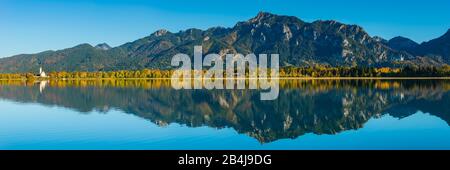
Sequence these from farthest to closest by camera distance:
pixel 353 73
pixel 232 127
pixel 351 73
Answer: pixel 351 73, pixel 353 73, pixel 232 127

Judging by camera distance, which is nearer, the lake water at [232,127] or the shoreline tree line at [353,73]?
the lake water at [232,127]

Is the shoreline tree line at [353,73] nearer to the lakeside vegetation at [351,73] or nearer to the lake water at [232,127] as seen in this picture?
the lakeside vegetation at [351,73]

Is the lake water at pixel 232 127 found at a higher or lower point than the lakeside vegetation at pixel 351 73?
lower

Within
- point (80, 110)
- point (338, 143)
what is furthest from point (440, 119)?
point (80, 110)

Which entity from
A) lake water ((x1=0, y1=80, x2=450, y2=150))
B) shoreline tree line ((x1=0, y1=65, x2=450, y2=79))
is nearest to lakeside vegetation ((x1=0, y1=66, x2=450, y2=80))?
shoreline tree line ((x1=0, y1=65, x2=450, y2=79))

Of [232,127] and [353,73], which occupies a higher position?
[353,73]

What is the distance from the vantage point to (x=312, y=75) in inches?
7219

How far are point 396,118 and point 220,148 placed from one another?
2064 centimetres

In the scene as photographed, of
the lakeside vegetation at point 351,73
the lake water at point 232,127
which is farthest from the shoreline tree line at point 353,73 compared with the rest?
the lake water at point 232,127

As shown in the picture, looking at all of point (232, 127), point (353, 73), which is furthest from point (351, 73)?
point (232, 127)

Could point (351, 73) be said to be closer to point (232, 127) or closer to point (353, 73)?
point (353, 73)

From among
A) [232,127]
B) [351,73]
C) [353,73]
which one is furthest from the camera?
[351,73]

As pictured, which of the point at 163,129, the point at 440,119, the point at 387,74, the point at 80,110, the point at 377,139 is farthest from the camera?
the point at 387,74

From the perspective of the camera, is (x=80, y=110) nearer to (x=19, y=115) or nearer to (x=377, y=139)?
(x=19, y=115)
